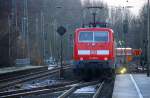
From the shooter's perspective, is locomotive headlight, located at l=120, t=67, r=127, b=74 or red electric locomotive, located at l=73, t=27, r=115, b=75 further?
locomotive headlight, located at l=120, t=67, r=127, b=74

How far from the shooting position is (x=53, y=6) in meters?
81.4

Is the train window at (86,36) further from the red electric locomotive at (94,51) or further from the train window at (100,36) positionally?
the train window at (100,36)

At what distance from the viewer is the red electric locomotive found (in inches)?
1134

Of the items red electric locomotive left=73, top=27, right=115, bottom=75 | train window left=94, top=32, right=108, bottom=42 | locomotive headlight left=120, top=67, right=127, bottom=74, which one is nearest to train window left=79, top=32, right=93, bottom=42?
red electric locomotive left=73, top=27, right=115, bottom=75

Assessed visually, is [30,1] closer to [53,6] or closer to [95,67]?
[53,6]

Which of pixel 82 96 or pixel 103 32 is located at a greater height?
pixel 103 32

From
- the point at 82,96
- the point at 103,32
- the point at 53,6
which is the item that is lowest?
the point at 82,96

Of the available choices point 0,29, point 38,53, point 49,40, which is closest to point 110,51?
point 0,29

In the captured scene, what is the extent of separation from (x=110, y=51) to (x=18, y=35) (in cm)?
3041

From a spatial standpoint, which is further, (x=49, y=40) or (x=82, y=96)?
(x=49, y=40)

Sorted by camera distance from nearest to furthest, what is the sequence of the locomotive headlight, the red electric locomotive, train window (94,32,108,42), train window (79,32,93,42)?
the red electric locomotive
train window (94,32,108,42)
train window (79,32,93,42)
the locomotive headlight

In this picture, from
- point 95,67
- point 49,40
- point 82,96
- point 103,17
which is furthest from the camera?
point 103,17

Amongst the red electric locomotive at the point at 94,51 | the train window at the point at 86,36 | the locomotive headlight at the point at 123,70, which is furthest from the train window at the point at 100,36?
the locomotive headlight at the point at 123,70

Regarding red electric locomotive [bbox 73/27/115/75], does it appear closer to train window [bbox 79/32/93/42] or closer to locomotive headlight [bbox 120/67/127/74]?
train window [bbox 79/32/93/42]
